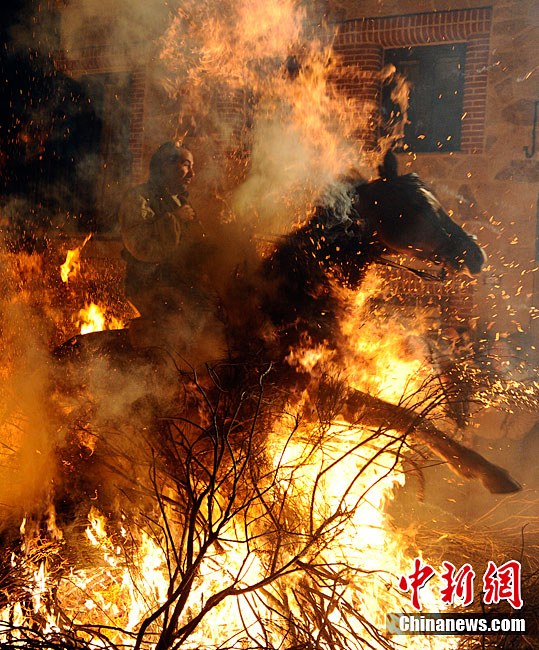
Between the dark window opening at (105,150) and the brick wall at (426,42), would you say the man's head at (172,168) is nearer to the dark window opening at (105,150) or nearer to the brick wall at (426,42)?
the dark window opening at (105,150)

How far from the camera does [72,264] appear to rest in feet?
21.5

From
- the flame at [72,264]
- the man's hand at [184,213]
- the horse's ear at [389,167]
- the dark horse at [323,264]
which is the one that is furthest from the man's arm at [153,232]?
the horse's ear at [389,167]

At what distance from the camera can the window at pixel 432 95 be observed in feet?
18.6

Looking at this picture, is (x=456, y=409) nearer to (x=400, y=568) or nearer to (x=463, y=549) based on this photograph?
(x=463, y=549)

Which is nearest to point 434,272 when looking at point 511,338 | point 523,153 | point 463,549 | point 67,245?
point 511,338

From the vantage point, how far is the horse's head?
4.88 meters

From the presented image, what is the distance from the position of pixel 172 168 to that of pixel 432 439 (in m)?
3.58

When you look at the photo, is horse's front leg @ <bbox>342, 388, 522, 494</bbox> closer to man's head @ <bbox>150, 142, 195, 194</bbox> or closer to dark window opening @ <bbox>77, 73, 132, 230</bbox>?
man's head @ <bbox>150, 142, 195, 194</bbox>

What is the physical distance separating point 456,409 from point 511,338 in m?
0.98

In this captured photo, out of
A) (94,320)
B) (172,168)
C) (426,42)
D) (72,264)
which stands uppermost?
(426,42)

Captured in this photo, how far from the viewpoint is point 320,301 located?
→ 495 centimetres

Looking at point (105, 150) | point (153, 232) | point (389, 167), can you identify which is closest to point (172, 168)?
point (153, 232)

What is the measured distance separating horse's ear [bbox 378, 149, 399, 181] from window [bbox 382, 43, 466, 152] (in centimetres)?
32

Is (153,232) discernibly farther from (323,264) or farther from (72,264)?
(72,264)
